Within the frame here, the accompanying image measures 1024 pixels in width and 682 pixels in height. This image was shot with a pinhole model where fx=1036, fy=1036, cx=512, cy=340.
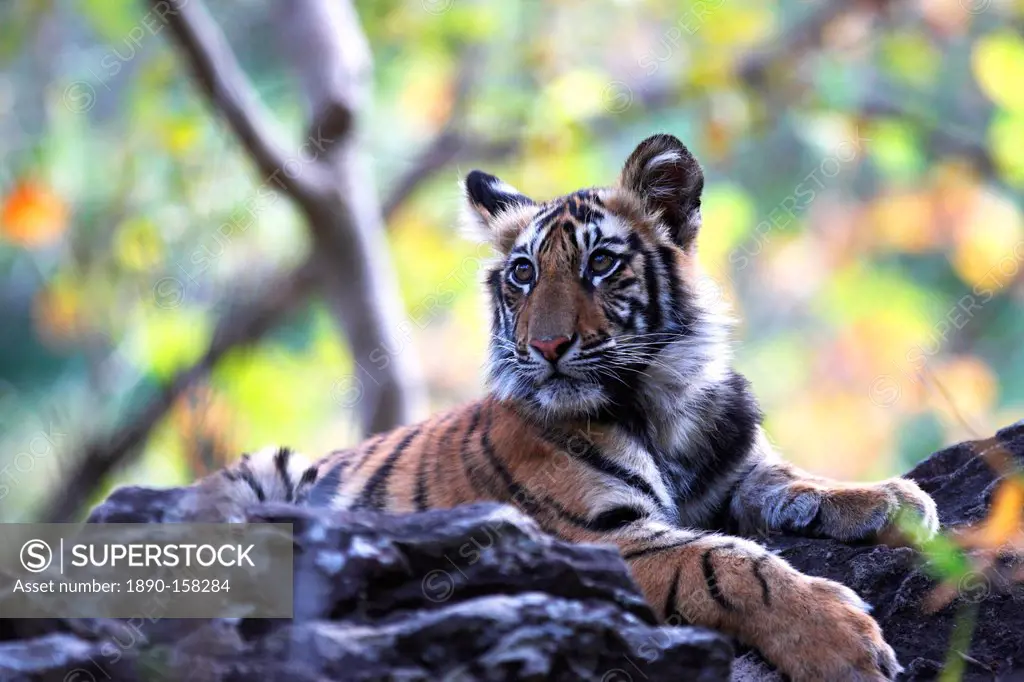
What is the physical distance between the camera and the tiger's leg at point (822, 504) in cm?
314

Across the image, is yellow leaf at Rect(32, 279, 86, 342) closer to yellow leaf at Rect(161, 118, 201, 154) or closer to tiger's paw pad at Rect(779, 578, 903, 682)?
yellow leaf at Rect(161, 118, 201, 154)

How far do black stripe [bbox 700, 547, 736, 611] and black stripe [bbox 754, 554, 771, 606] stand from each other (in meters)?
0.09

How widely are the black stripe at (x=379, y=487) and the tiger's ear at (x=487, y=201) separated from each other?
93cm

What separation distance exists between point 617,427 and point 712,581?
0.81 meters

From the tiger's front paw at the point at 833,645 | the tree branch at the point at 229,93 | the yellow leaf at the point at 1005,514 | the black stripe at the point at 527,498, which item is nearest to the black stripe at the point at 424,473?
the black stripe at the point at 527,498

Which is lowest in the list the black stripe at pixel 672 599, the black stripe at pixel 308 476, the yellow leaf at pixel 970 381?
the yellow leaf at pixel 970 381

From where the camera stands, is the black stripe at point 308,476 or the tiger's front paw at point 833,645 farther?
the black stripe at point 308,476

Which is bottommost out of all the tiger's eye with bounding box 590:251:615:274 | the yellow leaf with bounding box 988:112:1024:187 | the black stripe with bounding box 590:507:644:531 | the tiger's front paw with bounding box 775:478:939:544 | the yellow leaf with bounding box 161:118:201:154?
the tiger's front paw with bounding box 775:478:939:544

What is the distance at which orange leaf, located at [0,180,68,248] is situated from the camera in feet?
29.1

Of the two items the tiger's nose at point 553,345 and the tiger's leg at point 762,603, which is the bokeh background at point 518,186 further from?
the tiger's leg at point 762,603

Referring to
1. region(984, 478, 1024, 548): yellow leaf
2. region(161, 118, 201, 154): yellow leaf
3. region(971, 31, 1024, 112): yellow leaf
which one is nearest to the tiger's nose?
region(984, 478, 1024, 548): yellow leaf

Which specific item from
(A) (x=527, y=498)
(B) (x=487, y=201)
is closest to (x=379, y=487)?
(A) (x=527, y=498)

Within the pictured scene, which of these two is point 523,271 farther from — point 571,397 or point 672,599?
point 672,599

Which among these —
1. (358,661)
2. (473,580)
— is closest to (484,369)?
(473,580)
